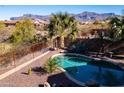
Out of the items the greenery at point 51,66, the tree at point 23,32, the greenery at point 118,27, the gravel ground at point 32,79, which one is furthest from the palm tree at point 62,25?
the gravel ground at point 32,79

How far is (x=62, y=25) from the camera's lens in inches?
729

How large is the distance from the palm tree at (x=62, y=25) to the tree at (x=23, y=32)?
1823 millimetres

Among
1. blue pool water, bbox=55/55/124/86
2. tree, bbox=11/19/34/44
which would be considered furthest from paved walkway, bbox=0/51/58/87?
tree, bbox=11/19/34/44

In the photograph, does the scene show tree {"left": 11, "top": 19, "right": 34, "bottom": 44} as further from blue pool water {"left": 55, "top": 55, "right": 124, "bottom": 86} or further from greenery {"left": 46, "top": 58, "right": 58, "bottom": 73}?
greenery {"left": 46, "top": 58, "right": 58, "bottom": 73}

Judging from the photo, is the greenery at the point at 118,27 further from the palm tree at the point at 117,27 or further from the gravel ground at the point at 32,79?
the gravel ground at the point at 32,79

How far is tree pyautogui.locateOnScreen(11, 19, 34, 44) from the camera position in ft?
63.3

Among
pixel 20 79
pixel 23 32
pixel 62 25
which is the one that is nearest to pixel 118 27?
pixel 62 25

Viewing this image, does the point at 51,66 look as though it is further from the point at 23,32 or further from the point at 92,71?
the point at 23,32

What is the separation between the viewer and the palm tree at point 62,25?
18.2 meters

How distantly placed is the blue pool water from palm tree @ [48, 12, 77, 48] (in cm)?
210
